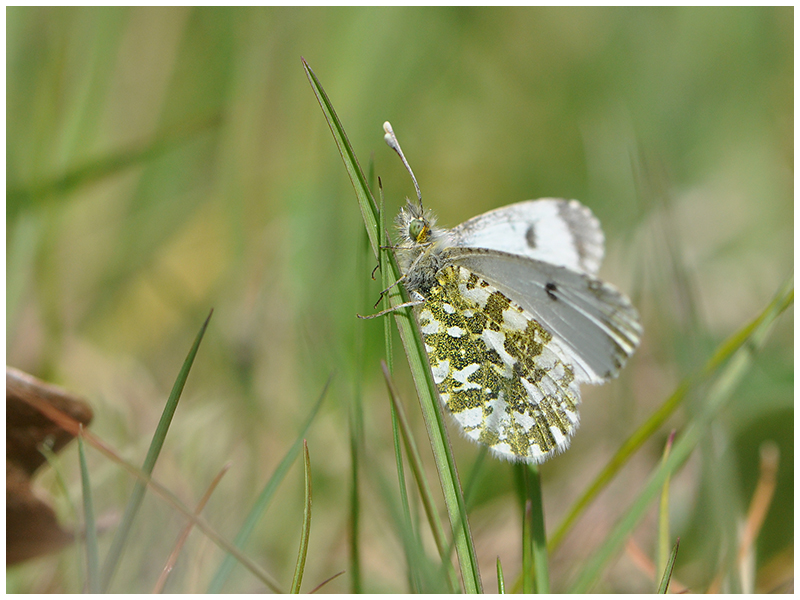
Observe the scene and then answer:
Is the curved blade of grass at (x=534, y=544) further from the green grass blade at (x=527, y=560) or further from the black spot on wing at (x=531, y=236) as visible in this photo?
the black spot on wing at (x=531, y=236)

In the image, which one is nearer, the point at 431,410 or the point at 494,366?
the point at 431,410

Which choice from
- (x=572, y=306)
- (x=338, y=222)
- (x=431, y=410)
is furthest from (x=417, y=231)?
(x=338, y=222)

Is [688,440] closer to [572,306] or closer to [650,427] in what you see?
[650,427]

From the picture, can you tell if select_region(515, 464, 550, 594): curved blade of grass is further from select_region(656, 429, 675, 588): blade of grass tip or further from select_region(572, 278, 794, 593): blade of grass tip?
select_region(656, 429, 675, 588): blade of grass tip

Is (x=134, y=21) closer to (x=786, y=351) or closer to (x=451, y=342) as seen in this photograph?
(x=451, y=342)

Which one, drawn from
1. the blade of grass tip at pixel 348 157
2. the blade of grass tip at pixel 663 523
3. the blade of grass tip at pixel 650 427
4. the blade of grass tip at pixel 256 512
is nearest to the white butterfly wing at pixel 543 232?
the blade of grass tip at pixel 650 427

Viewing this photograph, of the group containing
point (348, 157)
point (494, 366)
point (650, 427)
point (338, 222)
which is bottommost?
point (650, 427)

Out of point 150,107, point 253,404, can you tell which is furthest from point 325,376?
point 150,107
